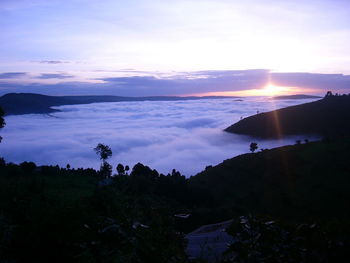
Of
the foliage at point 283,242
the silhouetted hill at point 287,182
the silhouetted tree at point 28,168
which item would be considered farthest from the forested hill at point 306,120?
the foliage at point 283,242

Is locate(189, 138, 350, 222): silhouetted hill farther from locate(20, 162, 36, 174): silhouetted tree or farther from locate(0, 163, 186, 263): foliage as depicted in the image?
locate(0, 163, 186, 263): foliage

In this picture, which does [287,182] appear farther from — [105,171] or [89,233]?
[89,233]

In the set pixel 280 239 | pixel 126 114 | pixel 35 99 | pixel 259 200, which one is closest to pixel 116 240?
pixel 280 239

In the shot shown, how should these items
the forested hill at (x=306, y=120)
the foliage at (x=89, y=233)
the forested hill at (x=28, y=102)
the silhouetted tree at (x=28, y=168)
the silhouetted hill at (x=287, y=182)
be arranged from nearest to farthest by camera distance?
the foliage at (x=89, y=233)
the silhouetted tree at (x=28, y=168)
the silhouetted hill at (x=287, y=182)
the forested hill at (x=306, y=120)
the forested hill at (x=28, y=102)

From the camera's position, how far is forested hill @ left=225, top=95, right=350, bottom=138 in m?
78.3

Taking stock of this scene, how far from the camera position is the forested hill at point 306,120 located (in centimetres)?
7831

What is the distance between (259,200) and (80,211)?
31292 millimetres

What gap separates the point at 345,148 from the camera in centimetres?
4259

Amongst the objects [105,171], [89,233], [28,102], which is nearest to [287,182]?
[105,171]

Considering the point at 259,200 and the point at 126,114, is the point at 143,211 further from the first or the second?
the point at 126,114

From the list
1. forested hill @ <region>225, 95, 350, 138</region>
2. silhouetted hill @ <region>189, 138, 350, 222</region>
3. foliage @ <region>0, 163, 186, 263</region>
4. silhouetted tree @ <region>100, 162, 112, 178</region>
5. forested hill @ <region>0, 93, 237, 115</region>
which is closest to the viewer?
foliage @ <region>0, 163, 186, 263</region>

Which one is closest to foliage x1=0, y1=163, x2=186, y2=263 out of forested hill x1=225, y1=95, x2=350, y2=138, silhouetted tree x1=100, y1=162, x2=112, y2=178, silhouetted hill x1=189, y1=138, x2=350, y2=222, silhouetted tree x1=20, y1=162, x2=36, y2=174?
silhouetted hill x1=189, y1=138, x2=350, y2=222

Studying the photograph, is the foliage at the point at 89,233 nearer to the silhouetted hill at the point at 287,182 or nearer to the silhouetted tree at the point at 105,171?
the silhouetted hill at the point at 287,182

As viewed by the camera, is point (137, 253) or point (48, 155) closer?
point (137, 253)
